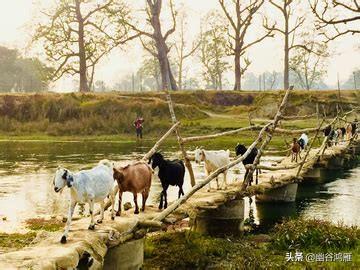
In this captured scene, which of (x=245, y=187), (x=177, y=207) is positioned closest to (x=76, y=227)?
(x=177, y=207)

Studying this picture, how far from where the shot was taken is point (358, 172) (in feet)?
105

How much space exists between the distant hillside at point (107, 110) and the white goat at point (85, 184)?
40.4 m

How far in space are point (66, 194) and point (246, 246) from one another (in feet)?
36.7

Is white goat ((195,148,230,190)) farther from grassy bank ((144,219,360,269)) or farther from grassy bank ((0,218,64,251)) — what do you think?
grassy bank ((0,218,64,251))

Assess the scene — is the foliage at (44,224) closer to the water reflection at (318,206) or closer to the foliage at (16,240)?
the foliage at (16,240)

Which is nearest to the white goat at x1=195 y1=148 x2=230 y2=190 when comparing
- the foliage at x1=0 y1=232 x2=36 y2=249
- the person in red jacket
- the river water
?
the river water

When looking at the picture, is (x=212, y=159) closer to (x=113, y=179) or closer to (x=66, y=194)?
(x=113, y=179)

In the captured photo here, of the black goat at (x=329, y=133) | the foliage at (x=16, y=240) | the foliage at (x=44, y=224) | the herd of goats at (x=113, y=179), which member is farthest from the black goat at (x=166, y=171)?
the black goat at (x=329, y=133)

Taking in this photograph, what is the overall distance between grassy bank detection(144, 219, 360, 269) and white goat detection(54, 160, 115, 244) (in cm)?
302

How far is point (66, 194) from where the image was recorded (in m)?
23.0

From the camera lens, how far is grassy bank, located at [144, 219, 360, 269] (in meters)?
13.1

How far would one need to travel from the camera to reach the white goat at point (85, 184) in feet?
32.0

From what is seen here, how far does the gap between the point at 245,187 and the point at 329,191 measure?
9.28 meters

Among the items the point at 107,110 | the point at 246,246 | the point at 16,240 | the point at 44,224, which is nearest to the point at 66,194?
the point at 44,224
